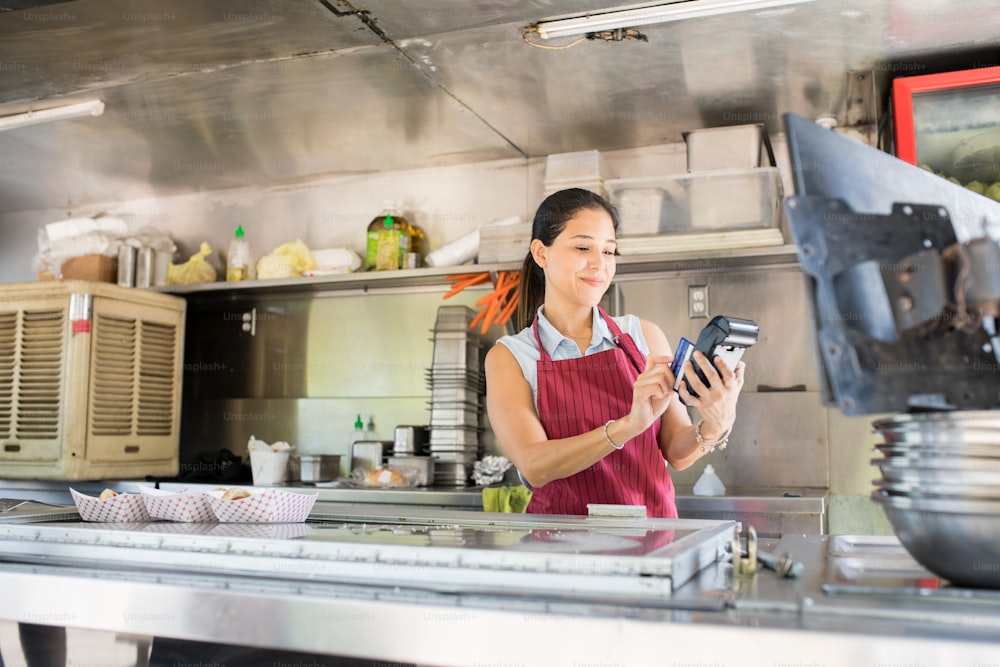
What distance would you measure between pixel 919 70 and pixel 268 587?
334 cm

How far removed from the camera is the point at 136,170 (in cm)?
482

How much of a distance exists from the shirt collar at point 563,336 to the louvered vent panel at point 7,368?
3.11m

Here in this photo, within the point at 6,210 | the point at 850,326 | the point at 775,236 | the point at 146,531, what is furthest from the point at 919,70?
the point at 6,210

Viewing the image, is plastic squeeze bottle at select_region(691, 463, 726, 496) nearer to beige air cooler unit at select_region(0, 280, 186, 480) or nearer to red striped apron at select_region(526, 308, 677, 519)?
red striped apron at select_region(526, 308, 677, 519)

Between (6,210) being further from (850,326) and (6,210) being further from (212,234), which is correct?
(850,326)

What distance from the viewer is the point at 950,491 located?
3.38 feet

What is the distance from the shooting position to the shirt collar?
7.86 ft

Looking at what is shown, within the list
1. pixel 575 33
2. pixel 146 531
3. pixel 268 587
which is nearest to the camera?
pixel 268 587

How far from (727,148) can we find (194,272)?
2919 millimetres

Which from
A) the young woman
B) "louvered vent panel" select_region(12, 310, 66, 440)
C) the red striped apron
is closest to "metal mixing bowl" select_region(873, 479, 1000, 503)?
the young woman

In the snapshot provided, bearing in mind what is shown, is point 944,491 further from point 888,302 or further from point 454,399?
point 454,399

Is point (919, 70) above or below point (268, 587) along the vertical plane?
above

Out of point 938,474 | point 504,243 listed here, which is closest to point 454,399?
point 504,243

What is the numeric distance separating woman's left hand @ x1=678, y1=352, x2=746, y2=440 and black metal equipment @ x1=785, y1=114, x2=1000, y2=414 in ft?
1.75
